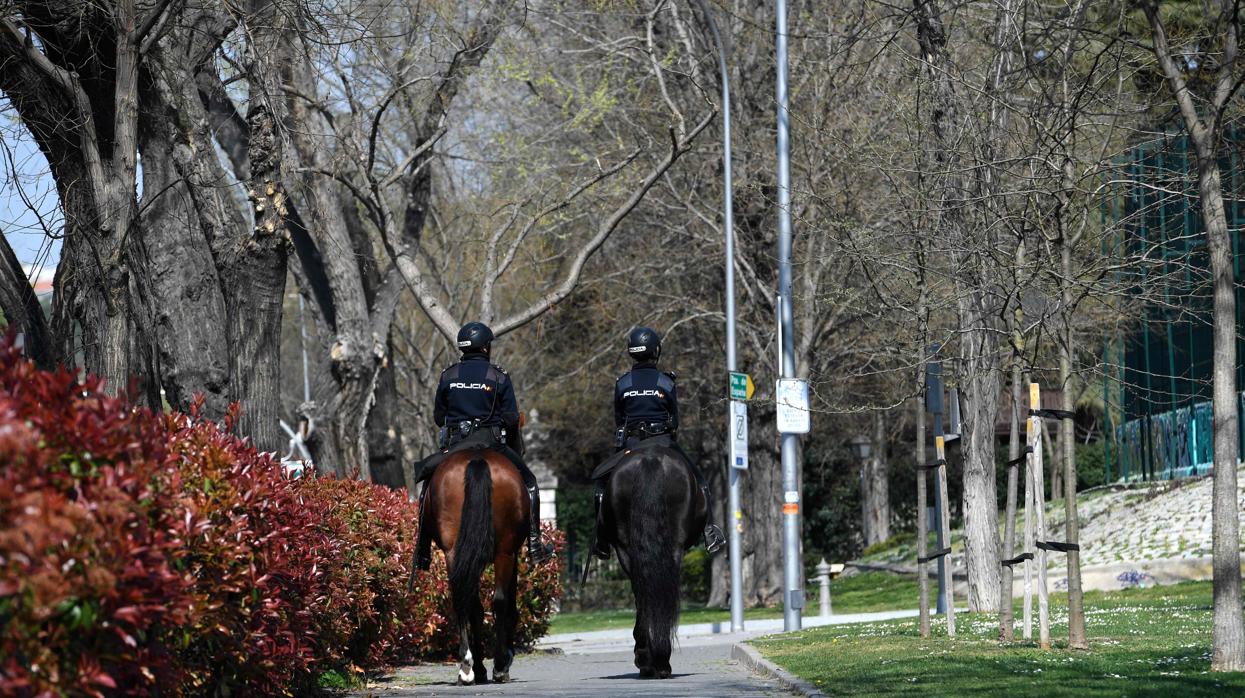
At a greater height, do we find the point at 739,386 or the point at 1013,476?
the point at 739,386

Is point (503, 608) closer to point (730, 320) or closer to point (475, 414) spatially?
point (475, 414)

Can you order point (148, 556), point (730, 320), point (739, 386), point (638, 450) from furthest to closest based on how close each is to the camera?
point (730, 320), point (739, 386), point (638, 450), point (148, 556)

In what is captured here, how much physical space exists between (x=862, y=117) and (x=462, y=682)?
14.9 meters

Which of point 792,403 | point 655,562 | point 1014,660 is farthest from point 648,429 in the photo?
point 792,403

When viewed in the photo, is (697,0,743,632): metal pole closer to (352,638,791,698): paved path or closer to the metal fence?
(352,638,791,698): paved path

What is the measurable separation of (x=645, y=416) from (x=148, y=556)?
26.0 feet

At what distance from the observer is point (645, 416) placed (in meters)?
A: 14.1

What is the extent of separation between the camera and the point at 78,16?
13.4m

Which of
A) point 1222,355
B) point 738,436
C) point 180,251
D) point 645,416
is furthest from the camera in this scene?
point 738,436

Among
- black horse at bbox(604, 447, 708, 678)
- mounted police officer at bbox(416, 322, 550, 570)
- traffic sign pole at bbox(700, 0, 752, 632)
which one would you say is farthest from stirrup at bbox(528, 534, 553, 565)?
traffic sign pole at bbox(700, 0, 752, 632)

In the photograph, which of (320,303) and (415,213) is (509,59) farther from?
(320,303)

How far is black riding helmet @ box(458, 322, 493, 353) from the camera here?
13742 mm

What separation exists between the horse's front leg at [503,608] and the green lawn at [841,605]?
16631 mm

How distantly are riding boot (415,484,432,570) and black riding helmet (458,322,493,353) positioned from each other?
3.82 feet
